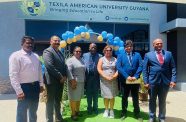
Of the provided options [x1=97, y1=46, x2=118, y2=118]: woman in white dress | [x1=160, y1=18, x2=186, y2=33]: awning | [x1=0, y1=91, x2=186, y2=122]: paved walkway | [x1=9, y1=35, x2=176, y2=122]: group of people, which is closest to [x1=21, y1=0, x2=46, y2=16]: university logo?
[x1=0, y1=91, x2=186, y2=122]: paved walkway

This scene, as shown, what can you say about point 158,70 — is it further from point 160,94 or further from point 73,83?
point 73,83

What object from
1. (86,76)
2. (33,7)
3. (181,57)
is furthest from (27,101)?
(181,57)

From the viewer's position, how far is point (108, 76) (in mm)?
6020

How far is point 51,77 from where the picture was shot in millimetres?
5215

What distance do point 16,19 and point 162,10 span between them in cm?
659

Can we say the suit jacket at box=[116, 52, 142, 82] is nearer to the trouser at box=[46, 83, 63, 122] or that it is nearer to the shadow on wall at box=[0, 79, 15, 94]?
the trouser at box=[46, 83, 63, 122]

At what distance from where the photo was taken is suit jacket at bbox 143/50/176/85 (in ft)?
17.7

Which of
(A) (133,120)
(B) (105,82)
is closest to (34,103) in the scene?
(B) (105,82)

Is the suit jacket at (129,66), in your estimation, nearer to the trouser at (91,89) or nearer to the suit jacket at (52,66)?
the trouser at (91,89)

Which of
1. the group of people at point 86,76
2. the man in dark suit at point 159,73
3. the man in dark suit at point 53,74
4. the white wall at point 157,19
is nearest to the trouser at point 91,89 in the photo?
the group of people at point 86,76

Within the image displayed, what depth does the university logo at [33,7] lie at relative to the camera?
11.1 m

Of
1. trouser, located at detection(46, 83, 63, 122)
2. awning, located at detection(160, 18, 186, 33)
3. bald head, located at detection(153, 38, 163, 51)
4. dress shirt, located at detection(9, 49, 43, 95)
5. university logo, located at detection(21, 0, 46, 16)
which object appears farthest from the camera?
university logo, located at detection(21, 0, 46, 16)

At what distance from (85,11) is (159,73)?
705cm

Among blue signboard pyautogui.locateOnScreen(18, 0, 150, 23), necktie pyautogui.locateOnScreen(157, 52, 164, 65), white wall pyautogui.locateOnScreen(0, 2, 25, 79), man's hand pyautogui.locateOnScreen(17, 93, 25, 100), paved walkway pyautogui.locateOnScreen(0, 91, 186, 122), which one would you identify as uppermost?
blue signboard pyautogui.locateOnScreen(18, 0, 150, 23)
